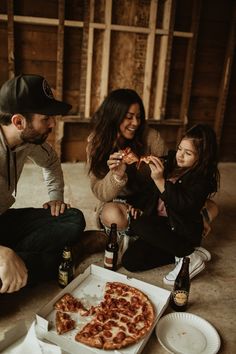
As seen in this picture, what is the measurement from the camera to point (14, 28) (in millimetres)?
4898

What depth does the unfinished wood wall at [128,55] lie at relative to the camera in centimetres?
501

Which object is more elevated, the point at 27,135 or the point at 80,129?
the point at 27,135

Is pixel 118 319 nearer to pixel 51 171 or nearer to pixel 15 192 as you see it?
pixel 15 192

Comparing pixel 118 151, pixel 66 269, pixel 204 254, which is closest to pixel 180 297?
pixel 204 254

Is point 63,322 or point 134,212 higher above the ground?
point 134,212

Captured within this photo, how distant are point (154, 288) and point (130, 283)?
0.58 ft

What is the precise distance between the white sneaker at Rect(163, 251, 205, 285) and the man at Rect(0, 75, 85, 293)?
0.81 metres

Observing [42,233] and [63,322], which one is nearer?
[63,322]

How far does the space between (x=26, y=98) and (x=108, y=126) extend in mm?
990

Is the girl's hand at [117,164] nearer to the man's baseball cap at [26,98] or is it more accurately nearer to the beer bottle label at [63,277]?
the man's baseball cap at [26,98]

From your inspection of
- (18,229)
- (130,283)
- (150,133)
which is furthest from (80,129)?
(130,283)

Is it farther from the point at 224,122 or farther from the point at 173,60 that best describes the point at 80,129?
the point at 224,122

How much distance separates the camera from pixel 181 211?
2707mm

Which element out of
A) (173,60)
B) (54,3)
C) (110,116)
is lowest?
(110,116)
